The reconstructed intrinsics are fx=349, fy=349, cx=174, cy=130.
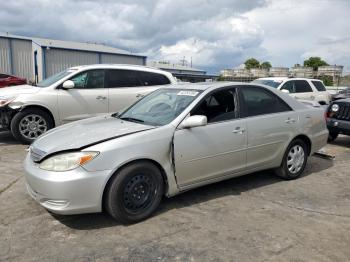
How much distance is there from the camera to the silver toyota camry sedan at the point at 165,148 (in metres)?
3.46

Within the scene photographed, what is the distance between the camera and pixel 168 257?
3115 millimetres

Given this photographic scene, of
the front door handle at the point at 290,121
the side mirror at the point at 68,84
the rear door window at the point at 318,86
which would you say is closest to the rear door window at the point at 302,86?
the rear door window at the point at 318,86

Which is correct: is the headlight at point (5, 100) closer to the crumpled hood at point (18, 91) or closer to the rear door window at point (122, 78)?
the crumpled hood at point (18, 91)

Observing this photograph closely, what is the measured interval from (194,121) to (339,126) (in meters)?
5.18

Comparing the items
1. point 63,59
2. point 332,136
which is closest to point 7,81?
point 63,59

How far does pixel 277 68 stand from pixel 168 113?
5904 centimetres

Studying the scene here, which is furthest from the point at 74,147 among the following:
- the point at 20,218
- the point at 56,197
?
the point at 20,218

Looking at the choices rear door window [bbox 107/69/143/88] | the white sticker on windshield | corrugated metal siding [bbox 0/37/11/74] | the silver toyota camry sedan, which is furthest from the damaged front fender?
corrugated metal siding [bbox 0/37/11/74]

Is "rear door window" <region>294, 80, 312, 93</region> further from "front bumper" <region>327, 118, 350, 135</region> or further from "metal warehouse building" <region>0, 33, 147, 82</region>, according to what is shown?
"metal warehouse building" <region>0, 33, 147, 82</region>

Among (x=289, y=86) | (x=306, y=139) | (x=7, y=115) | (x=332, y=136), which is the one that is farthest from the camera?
(x=289, y=86)

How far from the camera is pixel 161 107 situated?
4.55 m

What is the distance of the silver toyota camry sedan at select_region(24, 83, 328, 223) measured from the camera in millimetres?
3465

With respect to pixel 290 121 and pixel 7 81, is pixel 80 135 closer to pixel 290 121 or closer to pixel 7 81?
pixel 290 121

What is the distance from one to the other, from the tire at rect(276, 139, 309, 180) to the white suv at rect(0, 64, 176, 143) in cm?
410
